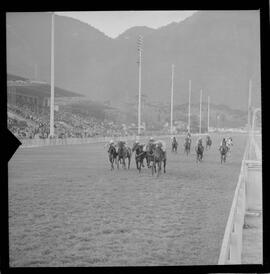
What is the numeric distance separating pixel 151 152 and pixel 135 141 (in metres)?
0.19

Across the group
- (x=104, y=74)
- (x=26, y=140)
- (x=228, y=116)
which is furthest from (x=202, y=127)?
(x=26, y=140)

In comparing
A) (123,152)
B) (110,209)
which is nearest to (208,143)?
(123,152)

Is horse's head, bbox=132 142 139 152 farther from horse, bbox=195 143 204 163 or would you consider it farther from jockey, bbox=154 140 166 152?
horse, bbox=195 143 204 163

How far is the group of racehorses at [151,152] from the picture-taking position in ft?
12.8

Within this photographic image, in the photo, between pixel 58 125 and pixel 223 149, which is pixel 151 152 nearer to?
pixel 223 149

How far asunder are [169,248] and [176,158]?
0.92 m

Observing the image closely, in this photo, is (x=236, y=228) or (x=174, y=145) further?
(x=174, y=145)

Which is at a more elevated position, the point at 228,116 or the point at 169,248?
the point at 228,116

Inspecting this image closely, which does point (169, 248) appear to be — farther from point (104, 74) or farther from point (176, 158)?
point (104, 74)

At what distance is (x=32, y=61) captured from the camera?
3883mm

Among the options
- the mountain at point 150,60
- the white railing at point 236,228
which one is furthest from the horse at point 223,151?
the mountain at point 150,60

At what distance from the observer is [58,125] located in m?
3.94

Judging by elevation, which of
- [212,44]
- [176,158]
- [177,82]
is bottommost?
[176,158]

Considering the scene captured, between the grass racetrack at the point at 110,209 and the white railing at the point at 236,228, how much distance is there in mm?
90
